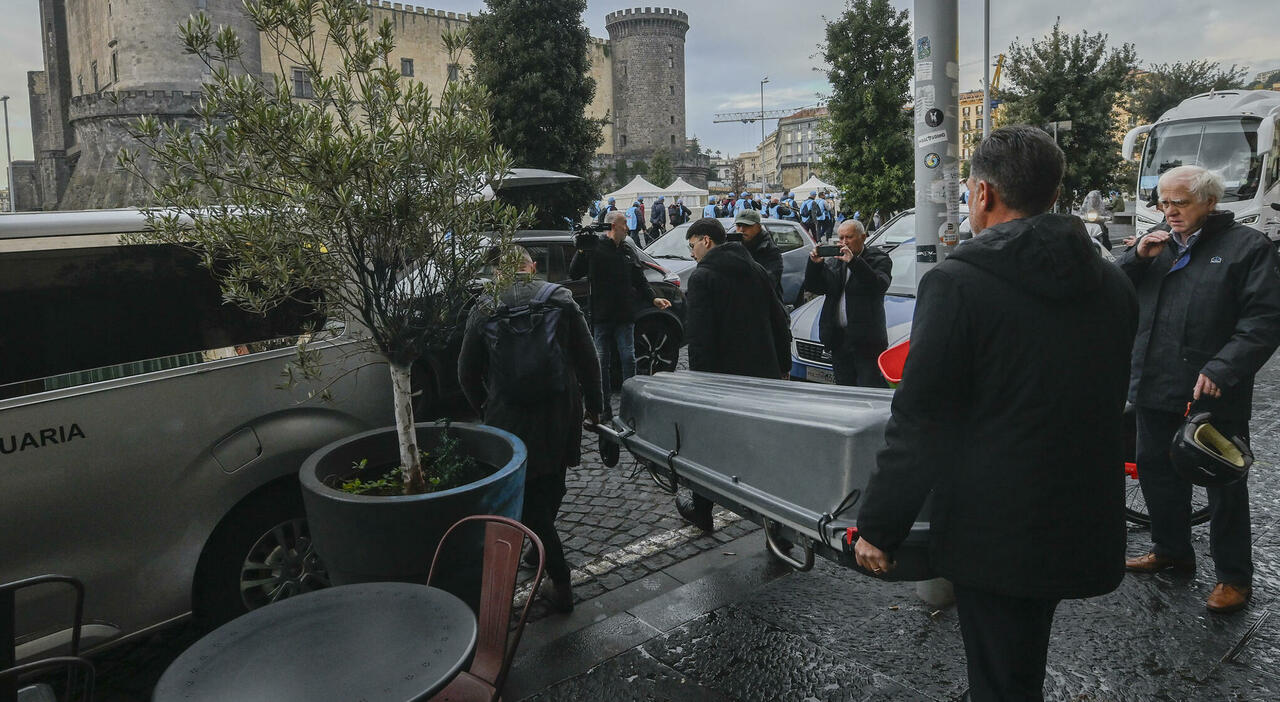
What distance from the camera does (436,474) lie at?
152 inches

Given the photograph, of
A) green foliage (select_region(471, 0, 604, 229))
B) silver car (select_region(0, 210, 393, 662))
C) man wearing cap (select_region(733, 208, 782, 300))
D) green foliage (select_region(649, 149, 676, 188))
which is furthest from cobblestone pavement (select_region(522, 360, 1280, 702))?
green foliage (select_region(649, 149, 676, 188))

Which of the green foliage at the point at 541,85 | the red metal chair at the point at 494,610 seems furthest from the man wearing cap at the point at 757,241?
the green foliage at the point at 541,85

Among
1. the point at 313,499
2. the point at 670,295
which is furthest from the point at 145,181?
the point at 670,295

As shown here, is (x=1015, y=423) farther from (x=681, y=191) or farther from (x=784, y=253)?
(x=681, y=191)

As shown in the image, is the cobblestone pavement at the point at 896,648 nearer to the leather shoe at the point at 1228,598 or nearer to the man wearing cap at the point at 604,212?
the leather shoe at the point at 1228,598

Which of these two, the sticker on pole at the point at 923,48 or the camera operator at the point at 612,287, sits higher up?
the sticker on pole at the point at 923,48

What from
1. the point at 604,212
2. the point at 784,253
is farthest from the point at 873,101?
the point at 784,253

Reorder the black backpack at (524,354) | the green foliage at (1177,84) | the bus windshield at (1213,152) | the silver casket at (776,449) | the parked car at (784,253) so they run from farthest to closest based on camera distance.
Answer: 1. the green foliage at (1177,84)
2. the bus windshield at (1213,152)
3. the parked car at (784,253)
4. the black backpack at (524,354)
5. the silver casket at (776,449)

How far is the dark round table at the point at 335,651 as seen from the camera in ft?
6.97

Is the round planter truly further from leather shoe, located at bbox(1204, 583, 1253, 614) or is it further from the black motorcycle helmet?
leather shoe, located at bbox(1204, 583, 1253, 614)

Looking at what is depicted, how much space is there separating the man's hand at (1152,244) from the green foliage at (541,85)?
62.7 feet

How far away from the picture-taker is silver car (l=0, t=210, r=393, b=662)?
3.11 metres

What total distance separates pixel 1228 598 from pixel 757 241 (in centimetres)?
353

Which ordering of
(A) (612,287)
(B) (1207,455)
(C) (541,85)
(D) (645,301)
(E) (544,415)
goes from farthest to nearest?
1. (C) (541,85)
2. (D) (645,301)
3. (A) (612,287)
4. (E) (544,415)
5. (B) (1207,455)
